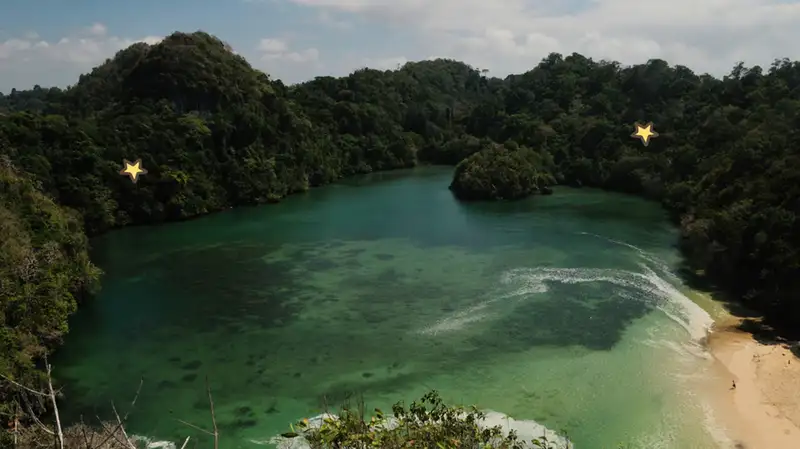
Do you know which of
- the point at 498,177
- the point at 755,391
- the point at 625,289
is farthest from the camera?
the point at 498,177

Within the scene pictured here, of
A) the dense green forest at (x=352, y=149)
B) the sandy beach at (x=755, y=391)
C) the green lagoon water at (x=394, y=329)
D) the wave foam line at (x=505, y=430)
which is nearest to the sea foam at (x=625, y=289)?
the green lagoon water at (x=394, y=329)

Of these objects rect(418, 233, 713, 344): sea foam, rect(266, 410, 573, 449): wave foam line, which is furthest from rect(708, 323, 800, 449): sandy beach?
rect(266, 410, 573, 449): wave foam line

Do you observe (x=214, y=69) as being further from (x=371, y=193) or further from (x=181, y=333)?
(x=181, y=333)

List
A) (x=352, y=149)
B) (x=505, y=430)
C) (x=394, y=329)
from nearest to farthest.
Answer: (x=505, y=430)
(x=394, y=329)
(x=352, y=149)

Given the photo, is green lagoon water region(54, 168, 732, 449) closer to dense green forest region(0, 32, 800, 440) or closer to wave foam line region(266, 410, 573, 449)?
wave foam line region(266, 410, 573, 449)

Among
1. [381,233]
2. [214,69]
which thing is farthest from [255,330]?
[214,69]

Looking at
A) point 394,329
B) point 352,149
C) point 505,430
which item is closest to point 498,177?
point 352,149

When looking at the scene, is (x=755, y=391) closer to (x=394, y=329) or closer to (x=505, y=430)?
(x=505, y=430)
